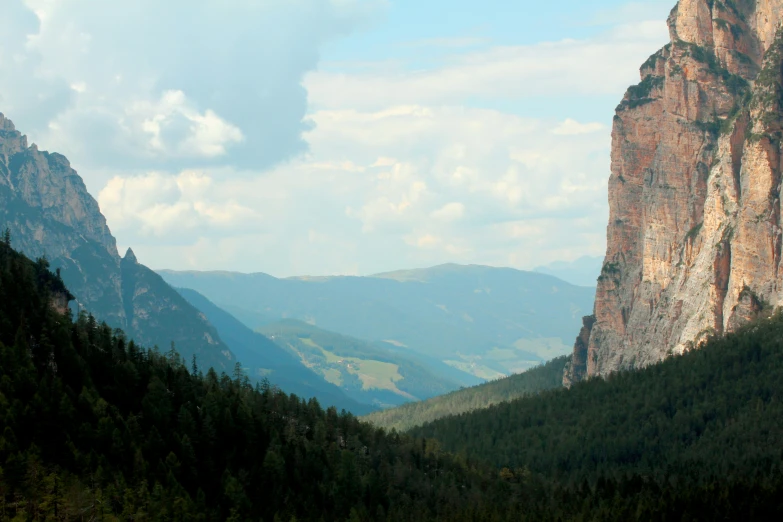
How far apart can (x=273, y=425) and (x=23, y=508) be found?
2528 inches

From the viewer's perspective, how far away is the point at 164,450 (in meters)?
155

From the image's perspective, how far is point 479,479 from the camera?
184m

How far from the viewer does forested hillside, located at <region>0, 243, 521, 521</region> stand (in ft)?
440

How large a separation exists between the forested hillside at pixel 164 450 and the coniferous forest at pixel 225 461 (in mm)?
266

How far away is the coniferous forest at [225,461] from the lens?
13675cm

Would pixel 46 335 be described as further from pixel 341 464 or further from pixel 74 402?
pixel 341 464

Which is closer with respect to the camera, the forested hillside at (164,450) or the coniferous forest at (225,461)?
the forested hillside at (164,450)

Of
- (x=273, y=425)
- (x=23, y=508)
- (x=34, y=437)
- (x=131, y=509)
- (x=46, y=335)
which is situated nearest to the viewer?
(x=23, y=508)

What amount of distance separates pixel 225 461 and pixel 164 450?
10.3 metres

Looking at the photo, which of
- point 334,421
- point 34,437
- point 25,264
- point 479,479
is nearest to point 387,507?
point 479,479

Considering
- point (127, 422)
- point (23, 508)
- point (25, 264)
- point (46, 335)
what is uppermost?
point (25, 264)

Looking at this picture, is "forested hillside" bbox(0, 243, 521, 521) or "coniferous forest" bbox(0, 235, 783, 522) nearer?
"forested hillside" bbox(0, 243, 521, 521)

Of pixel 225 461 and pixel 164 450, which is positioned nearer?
pixel 164 450

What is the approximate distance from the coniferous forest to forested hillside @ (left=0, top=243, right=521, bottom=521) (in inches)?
10.5
